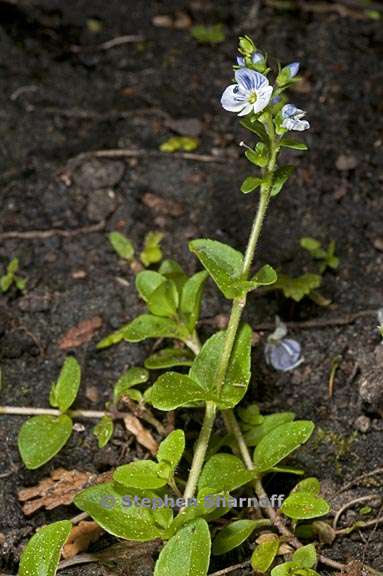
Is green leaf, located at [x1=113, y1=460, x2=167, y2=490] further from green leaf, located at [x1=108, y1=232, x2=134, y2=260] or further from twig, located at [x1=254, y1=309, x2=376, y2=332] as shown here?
green leaf, located at [x1=108, y1=232, x2=134, y2=260]

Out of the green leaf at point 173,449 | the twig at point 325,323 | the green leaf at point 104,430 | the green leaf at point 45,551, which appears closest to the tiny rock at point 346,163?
the twig at point 325,323

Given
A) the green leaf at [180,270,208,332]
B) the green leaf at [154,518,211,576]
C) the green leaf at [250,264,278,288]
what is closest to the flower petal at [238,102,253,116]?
the green leaf at [250,264,278,288]

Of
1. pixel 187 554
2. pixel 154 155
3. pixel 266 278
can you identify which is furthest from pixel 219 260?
pixel 154 155

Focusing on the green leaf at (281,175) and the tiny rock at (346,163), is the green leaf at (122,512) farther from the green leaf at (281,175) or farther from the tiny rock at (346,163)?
the tiny rock at (346,163)

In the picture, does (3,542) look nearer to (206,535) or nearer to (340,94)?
(206,535)

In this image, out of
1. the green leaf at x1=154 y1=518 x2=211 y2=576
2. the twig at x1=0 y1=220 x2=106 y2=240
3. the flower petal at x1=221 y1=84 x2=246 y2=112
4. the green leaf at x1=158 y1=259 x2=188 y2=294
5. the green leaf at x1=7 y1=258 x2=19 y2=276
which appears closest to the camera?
the green leaf at x1=154 y1=518 x2=211 y2=576

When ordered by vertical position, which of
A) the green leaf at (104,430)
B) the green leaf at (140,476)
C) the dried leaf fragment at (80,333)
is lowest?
the dried leaf fragment at (80,333)

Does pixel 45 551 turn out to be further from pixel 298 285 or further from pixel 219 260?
pixel 298 285
